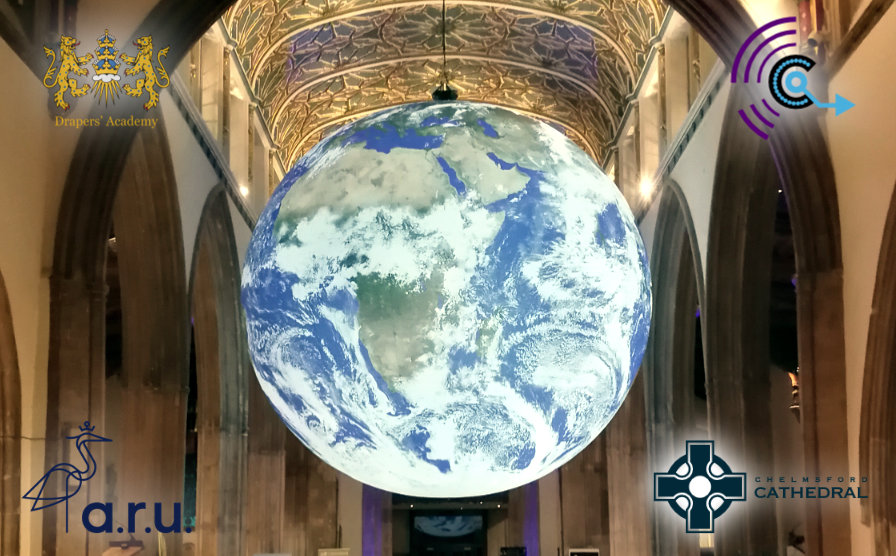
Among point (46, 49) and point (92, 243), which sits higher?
point (46, 49)

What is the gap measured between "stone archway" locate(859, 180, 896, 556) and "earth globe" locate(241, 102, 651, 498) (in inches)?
132

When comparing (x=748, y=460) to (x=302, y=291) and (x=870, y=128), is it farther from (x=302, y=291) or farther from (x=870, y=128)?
(x=302, y=291)

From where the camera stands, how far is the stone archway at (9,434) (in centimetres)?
699

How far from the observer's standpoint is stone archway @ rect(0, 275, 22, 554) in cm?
699

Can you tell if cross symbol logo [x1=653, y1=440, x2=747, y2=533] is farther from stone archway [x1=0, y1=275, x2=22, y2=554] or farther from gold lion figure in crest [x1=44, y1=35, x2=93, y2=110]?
gold lion figure in crest [x1=44, y1=35, x2=93, y2=110]

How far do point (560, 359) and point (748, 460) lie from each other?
735cm

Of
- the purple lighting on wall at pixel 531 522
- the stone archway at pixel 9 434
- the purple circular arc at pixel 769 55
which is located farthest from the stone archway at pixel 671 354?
the purple lighting on wall at pixel 531 522

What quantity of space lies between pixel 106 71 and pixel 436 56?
8049 millimetres

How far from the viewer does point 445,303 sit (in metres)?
3.66

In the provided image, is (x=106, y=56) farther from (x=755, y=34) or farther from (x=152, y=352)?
(x=755, y=34)

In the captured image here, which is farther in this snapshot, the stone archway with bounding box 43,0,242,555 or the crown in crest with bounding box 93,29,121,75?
the crown in crest with bounding box 93,29,121,75

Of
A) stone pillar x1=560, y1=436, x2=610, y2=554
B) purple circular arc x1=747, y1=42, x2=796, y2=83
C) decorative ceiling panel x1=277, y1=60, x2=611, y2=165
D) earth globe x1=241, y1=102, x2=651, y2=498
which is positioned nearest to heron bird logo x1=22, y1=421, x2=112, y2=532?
earth globe x1=241, y1=102, x2=651, y2=498

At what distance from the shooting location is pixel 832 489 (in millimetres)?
7582

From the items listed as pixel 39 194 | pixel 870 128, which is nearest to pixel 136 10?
pixel 39 194
